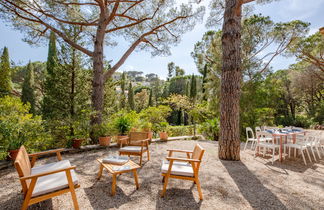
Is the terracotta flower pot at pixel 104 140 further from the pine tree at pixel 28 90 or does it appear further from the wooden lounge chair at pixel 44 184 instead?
the pine tree at pixel 28 90

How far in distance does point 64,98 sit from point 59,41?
7.83ft

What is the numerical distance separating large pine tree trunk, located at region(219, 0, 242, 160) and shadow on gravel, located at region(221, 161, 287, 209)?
0.59 m

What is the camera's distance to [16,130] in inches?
130

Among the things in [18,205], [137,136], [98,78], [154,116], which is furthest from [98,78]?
[18,205]

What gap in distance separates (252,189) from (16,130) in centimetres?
472

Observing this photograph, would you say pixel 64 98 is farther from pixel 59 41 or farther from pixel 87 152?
pixel 87 152

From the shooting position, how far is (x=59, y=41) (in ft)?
21.3

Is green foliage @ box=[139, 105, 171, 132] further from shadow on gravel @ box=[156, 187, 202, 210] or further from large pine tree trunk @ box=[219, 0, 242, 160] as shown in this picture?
shadow on gravel @ box=[156, 187, 202, 210]

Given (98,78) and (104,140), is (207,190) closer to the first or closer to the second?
(104,140)

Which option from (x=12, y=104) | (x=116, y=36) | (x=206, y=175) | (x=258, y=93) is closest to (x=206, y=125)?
(x=258, y=93)

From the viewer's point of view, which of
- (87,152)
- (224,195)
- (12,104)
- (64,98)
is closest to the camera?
(224,195)

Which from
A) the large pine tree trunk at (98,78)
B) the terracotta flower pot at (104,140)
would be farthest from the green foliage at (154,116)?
the terracotta flower pot at (104,140)

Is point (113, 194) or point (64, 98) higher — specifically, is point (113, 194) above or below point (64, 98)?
below

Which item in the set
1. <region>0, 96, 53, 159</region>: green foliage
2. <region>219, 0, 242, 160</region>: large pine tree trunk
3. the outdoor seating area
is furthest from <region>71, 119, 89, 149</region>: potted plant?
the outdoor seating area
